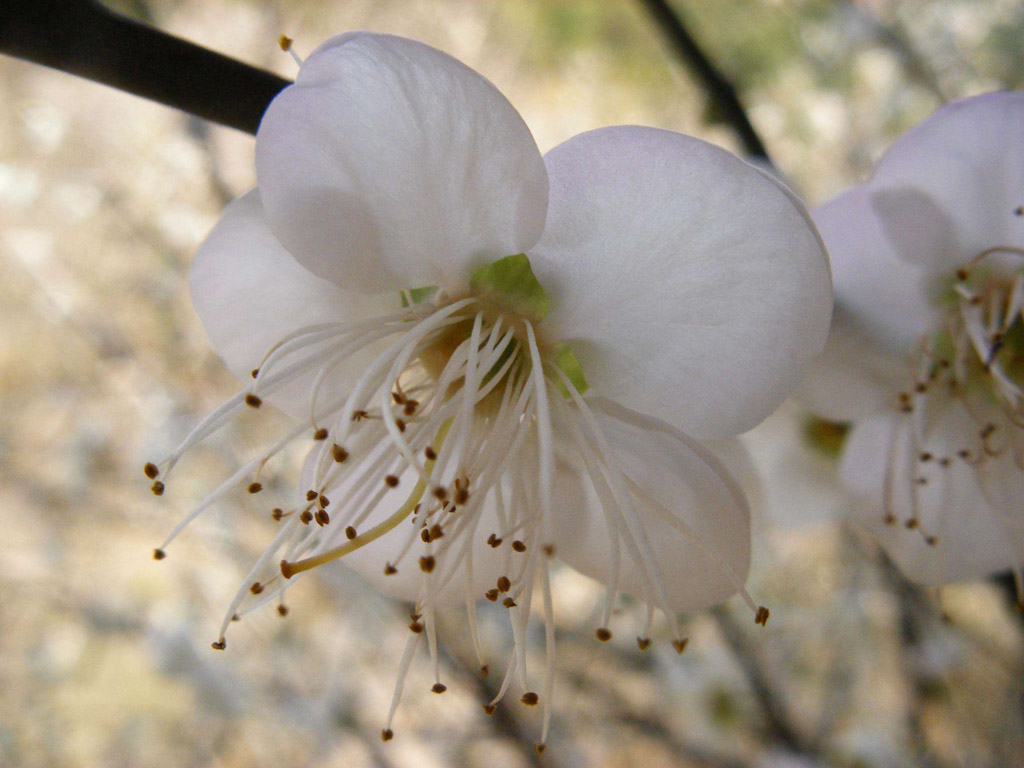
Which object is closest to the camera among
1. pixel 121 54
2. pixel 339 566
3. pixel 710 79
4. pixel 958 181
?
pixel 121 54

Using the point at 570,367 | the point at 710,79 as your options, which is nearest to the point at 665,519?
the point at 570,367

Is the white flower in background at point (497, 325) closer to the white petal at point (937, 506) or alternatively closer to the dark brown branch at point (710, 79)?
the white petal at point (937, 506)

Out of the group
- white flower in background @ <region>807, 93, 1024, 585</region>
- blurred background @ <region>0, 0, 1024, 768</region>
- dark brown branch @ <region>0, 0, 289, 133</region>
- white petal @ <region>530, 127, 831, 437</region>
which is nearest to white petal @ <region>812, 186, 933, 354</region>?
white flower in background @ <region>807, 93, 1024, 585</region>

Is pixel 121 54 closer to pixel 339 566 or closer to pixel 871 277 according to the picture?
pixel 871 277

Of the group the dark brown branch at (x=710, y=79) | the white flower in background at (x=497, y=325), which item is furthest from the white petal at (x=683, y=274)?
the dark brown branch at (x=710, y=79)

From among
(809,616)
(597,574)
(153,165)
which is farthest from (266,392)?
(153,165)

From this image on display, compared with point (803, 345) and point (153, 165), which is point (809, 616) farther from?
point (153, 165)
